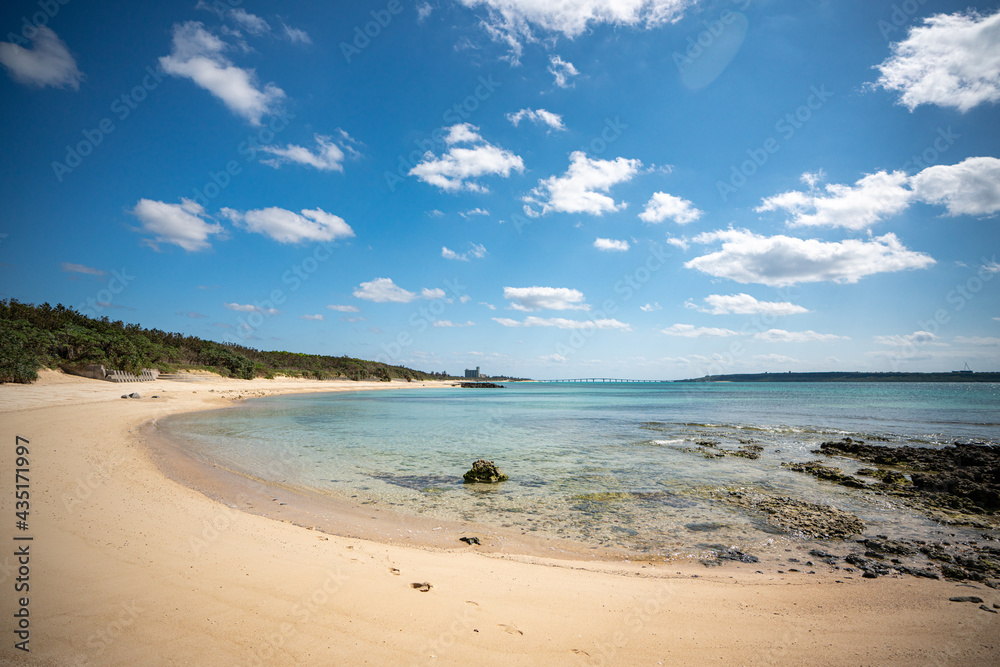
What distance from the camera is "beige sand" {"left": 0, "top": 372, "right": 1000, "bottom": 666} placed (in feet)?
12.1

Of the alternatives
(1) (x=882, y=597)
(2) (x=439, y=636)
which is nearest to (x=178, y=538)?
(2) (x=439, y=636)

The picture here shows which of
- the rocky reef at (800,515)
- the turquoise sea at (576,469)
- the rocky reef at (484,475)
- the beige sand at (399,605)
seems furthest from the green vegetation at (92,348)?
the rocky reef at (800,515)

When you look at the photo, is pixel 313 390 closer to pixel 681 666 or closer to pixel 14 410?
pixel 14 410

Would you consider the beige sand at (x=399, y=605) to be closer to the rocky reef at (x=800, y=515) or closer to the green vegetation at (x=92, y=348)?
the rocky reef at (x=800, y=515)

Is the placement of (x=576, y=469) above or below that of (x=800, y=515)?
below

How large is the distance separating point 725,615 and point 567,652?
2.38 metres

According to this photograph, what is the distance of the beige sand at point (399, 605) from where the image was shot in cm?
367

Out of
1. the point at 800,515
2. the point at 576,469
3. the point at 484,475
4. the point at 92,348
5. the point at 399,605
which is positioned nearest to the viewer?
the point at 399,605

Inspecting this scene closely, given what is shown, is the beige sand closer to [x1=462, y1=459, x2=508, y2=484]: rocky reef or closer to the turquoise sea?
the turquoise sea

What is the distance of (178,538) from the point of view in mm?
6230

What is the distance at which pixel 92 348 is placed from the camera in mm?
41562

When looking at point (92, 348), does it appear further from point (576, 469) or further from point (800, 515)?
point (800, 515)

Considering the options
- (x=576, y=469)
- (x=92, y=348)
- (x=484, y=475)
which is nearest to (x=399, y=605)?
(x=484, y=475)

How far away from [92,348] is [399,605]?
184ft
